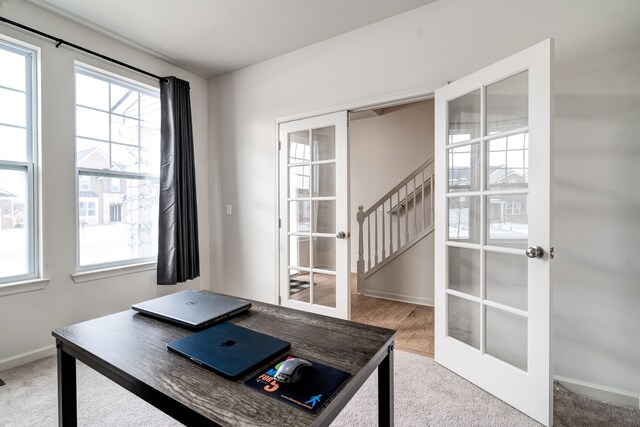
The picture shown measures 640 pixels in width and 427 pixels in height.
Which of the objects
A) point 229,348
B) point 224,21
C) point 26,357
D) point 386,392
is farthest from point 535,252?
point 26,357

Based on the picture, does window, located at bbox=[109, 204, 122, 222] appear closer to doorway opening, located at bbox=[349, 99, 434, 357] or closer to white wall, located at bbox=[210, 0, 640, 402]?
doorway opening, located at bbox=[349, 99, 434, 357]

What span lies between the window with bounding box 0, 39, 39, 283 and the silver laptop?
5.74ft

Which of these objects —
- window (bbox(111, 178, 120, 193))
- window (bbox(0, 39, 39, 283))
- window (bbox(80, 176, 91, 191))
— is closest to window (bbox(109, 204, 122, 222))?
window (bbox(111, 178, 120, 193))

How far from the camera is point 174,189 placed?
312 centimetres

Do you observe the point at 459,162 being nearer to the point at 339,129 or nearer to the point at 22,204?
the point at 339,129

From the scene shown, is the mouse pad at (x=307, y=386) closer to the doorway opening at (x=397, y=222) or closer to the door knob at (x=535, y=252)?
the door knob at (x=535, y=252)

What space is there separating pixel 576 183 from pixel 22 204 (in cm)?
383

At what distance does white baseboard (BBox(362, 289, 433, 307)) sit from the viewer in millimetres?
3694

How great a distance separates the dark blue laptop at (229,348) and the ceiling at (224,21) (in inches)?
94.4

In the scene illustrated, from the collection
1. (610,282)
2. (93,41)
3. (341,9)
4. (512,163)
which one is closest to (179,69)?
(93,41)

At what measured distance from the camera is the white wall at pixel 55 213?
2.24m

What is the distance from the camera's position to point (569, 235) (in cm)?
188

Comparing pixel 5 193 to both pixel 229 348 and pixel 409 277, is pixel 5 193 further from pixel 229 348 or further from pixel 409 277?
pixel 409 277

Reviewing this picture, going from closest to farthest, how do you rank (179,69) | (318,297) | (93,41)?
(93,41) < (318,297) < (179,69)
